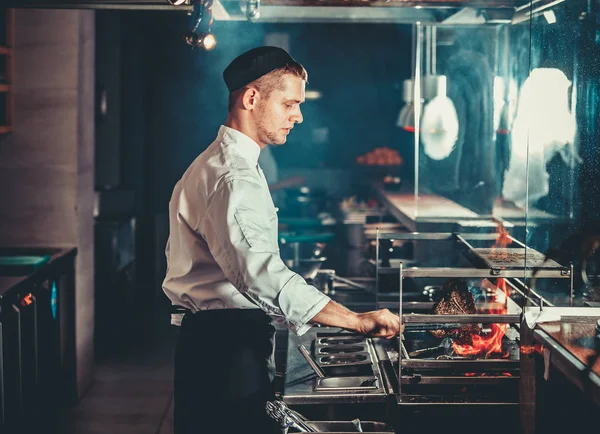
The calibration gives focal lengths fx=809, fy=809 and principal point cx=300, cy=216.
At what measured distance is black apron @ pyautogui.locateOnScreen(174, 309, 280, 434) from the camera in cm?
258

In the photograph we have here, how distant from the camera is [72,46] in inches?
185

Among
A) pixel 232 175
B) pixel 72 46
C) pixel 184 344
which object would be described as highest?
pixel 72 46

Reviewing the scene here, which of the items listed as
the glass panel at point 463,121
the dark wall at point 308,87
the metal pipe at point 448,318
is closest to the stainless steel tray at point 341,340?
the metal pipe at point 448,318

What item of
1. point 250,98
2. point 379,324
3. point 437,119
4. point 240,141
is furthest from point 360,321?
point 437,119

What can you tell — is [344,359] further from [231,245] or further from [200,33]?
[200,33]

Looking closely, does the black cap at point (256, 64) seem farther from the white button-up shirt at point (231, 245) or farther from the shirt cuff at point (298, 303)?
the shirt cuff at point (298, 303)

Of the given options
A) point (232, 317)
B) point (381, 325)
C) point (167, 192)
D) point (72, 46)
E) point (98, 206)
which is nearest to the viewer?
point (381, 325)

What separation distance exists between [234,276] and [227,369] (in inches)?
14.5

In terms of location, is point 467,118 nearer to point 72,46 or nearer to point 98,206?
point 72,46

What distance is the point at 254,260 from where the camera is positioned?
2338mm

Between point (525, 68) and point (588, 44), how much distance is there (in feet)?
6.83

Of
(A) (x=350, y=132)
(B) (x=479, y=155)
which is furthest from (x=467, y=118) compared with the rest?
(A) (x=350, y=132)

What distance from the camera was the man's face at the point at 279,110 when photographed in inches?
105

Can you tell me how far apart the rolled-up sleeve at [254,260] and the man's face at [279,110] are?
0.96 feet
